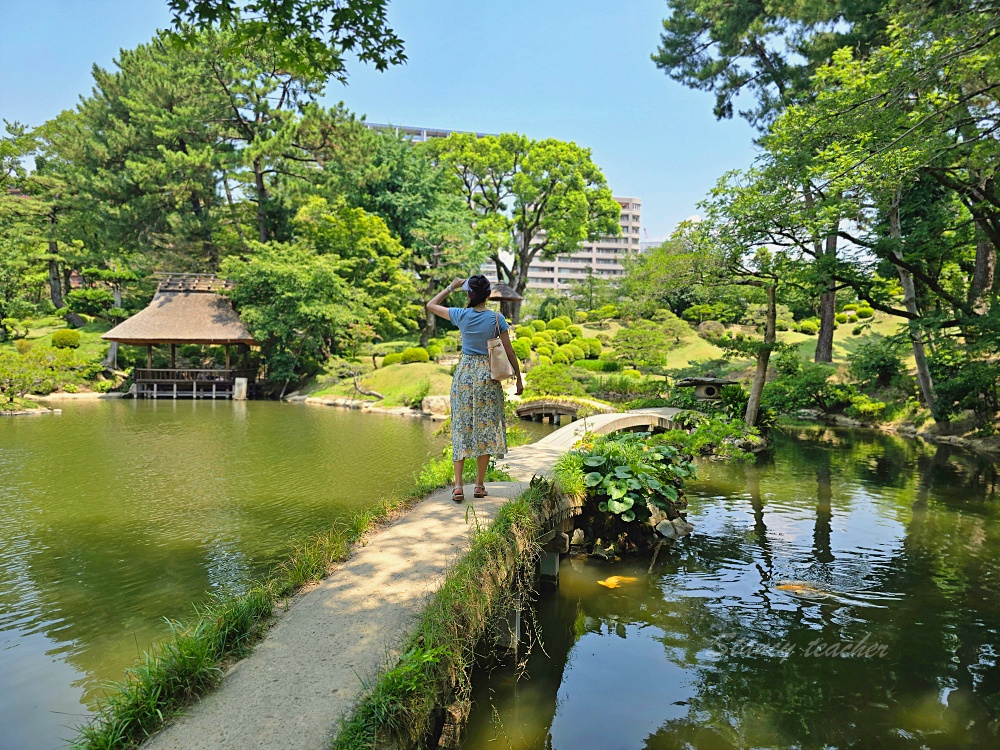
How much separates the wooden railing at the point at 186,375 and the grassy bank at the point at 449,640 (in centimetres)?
2160

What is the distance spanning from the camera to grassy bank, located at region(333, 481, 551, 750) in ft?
7.63

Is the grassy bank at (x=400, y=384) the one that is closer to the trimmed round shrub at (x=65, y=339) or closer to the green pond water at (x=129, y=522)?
the green pond water at (x=129, y=522)

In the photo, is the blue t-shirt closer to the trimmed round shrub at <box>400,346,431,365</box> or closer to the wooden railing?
the trimmed round shrub at <box>400,346,431,365</box>

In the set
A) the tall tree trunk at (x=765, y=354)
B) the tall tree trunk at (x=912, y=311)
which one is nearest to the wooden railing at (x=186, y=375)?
the tall tree trunk at (x=765, y=354)

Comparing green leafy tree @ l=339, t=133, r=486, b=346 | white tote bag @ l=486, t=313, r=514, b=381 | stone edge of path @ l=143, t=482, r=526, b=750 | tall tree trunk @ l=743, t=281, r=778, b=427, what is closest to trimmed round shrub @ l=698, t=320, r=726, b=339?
green leafy tree @ l=339, t=133, r=486, b=346

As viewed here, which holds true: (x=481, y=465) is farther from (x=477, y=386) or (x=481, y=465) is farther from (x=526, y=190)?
(x=526, y=190)

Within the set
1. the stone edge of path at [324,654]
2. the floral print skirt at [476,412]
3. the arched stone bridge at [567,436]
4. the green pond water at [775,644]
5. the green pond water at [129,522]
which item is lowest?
the green pond water at [775,644]

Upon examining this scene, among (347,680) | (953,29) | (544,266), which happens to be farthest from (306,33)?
(544,266)

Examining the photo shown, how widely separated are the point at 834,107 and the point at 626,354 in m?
11.2

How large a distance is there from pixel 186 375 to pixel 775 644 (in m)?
23.8

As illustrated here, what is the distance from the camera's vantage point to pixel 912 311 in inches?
532

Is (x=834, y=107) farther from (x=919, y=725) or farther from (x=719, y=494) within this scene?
(x=919, y=725)

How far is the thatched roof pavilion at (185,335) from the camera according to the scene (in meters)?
22.5

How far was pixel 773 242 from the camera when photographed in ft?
39.1
